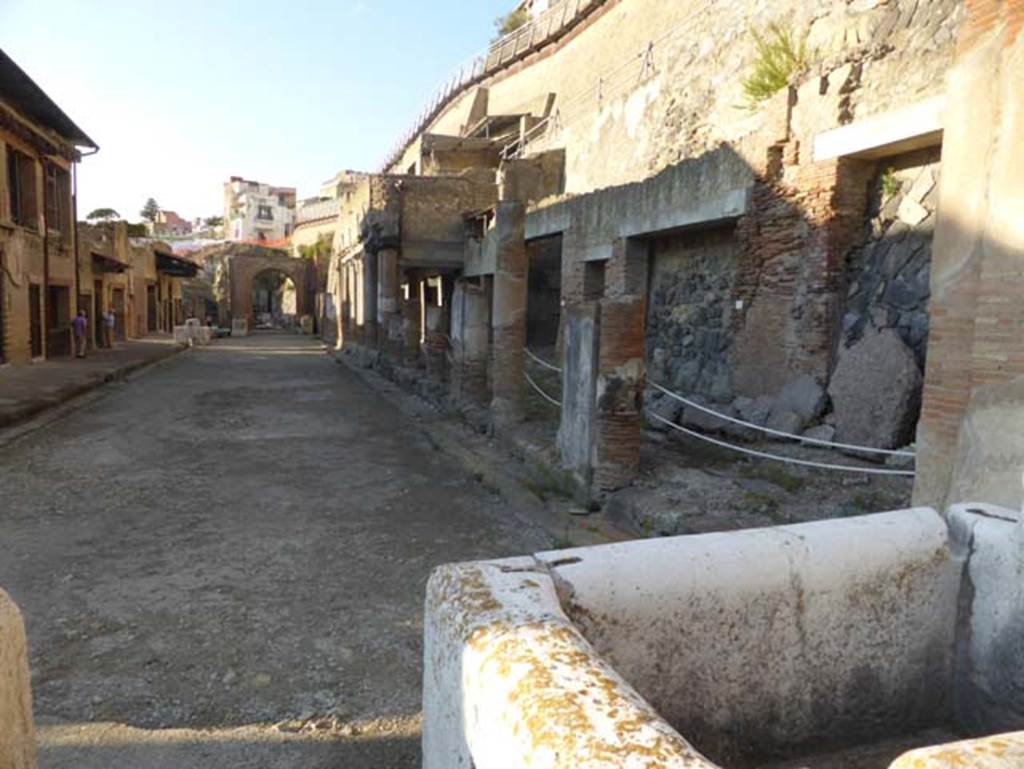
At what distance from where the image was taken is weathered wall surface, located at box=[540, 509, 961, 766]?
179cm

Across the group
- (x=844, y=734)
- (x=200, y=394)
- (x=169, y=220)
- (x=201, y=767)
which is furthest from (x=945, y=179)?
(x=169, y=220)

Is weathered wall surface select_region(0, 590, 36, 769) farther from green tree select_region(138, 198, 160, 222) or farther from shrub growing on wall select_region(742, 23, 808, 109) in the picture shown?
green tree select_region(138, 198, 160, 222)

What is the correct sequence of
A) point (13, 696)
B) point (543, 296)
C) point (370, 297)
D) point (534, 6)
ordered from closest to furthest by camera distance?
point (13, 696) < point (543, 296) < point (370, 297) < point (534, 6)

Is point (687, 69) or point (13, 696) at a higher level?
point (687, 69)

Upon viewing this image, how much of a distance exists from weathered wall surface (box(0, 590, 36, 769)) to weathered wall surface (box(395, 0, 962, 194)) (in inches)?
289

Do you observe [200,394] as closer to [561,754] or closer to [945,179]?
[945,179]

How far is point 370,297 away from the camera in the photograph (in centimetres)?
1845

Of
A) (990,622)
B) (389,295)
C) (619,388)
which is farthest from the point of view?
(389,295)

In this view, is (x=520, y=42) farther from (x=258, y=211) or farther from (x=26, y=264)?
(x=258, y=211)

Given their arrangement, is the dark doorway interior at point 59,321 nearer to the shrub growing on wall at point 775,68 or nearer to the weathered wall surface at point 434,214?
the weathered wall surface at point 434,214

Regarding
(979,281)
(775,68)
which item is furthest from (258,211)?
(979,281)

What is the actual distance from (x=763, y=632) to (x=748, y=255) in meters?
6.39

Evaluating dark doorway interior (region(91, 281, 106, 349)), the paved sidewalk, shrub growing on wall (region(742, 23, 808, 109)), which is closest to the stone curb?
the paved sidewalk

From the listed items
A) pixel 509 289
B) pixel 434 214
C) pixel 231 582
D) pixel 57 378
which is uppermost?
pixel 434 214
